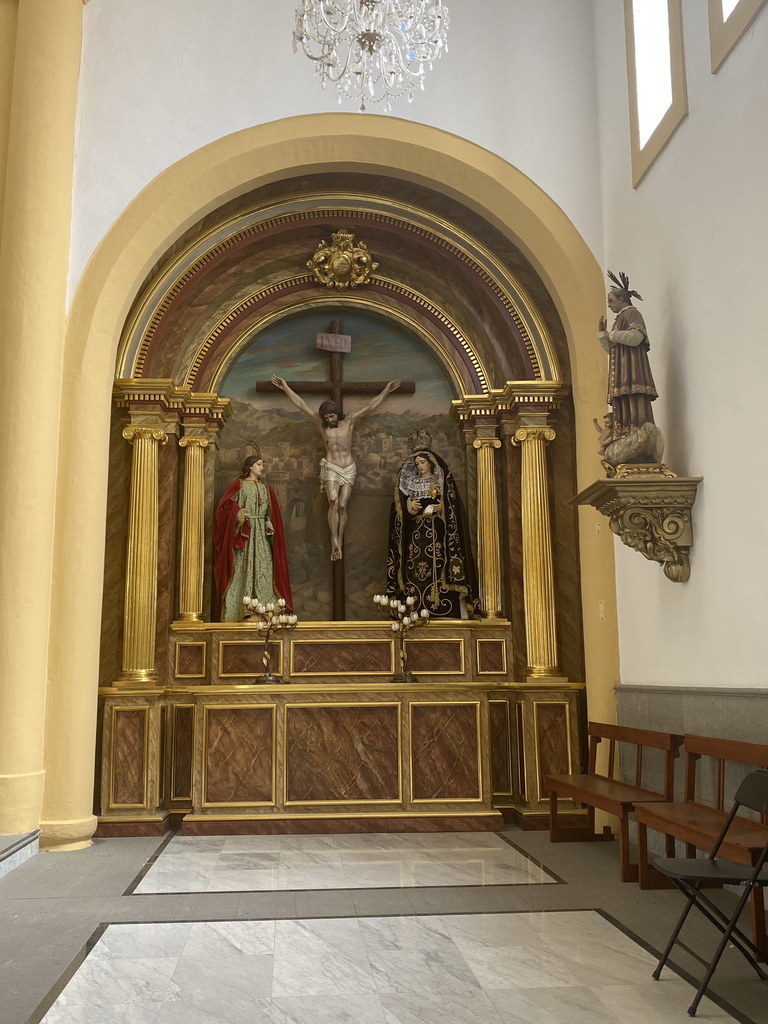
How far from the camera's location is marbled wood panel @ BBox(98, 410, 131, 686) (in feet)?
27.0

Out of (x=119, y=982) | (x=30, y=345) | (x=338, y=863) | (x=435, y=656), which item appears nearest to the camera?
(x=119, y=982)

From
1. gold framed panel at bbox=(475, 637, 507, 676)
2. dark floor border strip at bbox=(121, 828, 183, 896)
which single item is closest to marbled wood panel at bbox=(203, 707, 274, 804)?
dark floor border strip at bbox=(121, 828, 183, 896)

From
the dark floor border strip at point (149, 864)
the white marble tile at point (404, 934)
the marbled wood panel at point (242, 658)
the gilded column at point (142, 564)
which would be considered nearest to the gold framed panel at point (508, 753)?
the marbled wood panel at point (242, 658)

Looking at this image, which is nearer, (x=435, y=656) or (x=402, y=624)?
(x=402, y=624)

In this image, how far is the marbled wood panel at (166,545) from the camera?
8.48 metres

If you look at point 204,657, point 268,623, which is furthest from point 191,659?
point 268,623

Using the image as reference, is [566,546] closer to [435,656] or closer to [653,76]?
[435,656]

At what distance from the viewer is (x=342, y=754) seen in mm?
7777

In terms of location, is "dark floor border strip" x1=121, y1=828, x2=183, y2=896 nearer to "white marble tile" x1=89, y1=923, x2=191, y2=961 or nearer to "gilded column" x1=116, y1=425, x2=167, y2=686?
"white marble tile" x1=89, y1=923, x2=191, y2=961

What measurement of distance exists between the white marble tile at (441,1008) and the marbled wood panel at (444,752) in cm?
371

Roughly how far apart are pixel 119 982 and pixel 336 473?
5.55 meters

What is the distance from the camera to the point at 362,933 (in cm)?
482

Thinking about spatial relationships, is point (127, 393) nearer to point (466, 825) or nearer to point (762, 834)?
point (466, 825)

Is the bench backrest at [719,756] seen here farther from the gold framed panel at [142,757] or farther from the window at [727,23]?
the gold framed panel at [142,757]
